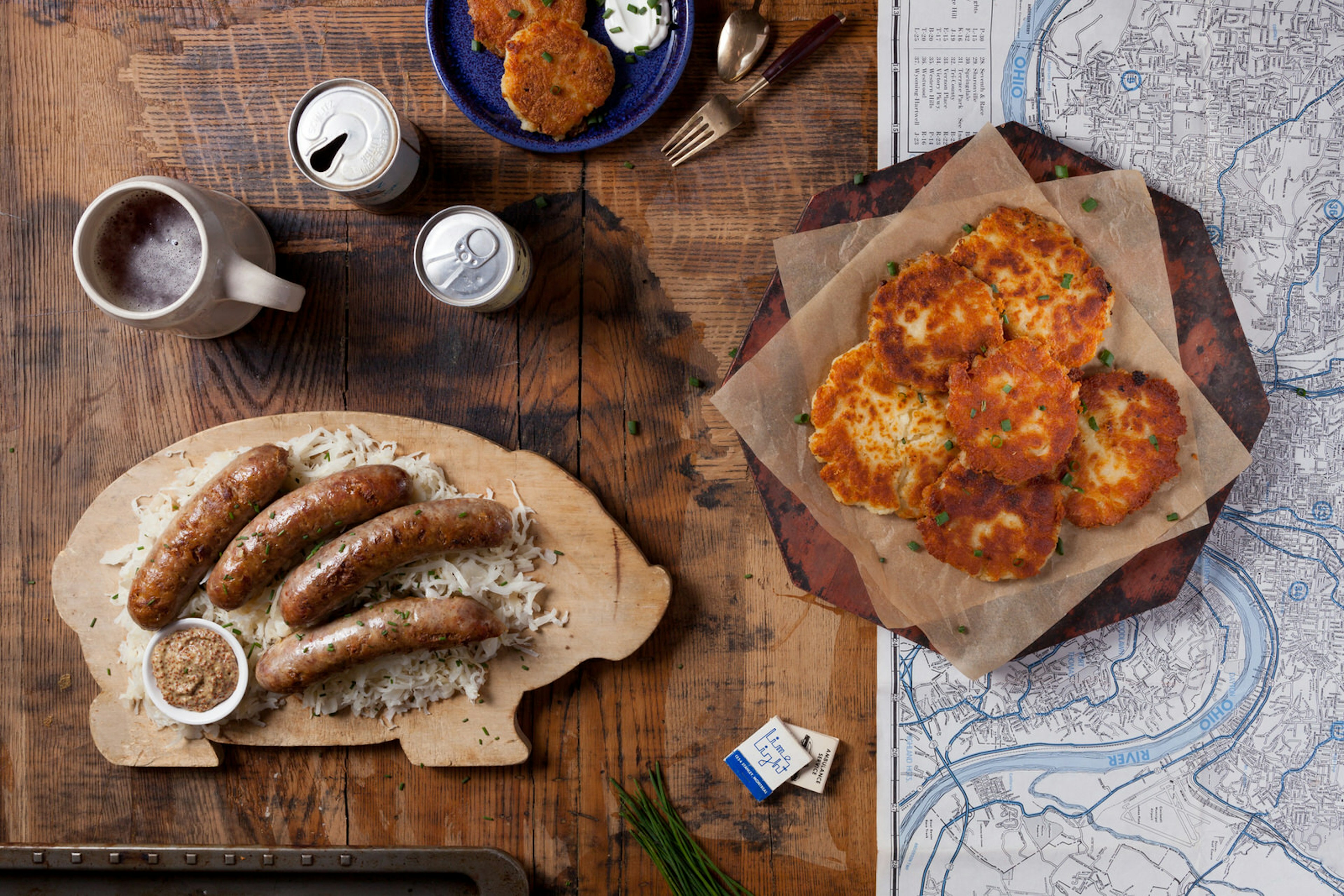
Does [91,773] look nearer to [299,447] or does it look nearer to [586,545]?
[299,447]

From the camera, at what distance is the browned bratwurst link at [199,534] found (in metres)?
2.04

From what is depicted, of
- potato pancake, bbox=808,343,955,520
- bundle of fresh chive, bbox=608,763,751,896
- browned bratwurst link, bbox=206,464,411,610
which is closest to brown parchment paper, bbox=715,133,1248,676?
potato pancake, bbox=808,343,955,520

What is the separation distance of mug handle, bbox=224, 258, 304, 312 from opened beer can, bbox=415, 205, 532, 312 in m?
0.37

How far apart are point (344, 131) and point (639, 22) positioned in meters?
0.87

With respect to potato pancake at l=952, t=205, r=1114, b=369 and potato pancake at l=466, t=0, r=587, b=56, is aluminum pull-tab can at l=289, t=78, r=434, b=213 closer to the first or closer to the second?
potato pancake at l=466, t=0, r=587, b=56

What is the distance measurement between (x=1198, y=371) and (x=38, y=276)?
3487 mm

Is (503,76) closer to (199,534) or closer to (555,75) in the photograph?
(555,75)

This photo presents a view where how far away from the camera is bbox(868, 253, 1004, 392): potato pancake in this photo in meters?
2.08

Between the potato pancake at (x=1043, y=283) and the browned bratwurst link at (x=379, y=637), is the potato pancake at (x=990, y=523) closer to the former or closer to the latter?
the potato pancake at (x=1043, y=283)

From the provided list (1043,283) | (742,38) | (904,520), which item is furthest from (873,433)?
(742,38)

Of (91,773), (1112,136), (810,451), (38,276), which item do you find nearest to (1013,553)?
(810,451)

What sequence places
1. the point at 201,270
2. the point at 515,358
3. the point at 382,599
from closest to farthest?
the point at 201,270, the point at 382,599, the point at 515,358

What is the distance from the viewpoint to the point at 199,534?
80.1 inches

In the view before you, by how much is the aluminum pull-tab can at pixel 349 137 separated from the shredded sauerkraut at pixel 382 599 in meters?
0.71
